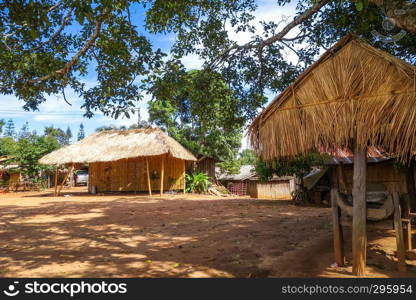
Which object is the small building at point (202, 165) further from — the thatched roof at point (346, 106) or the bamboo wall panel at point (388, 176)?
the thatched roof at point (346, 106)

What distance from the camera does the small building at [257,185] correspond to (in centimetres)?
2572

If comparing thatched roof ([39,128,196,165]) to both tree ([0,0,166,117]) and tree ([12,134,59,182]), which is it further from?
tree ([0,0,166,117])

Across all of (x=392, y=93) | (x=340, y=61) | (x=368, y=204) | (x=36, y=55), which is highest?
(x=36, y=55)

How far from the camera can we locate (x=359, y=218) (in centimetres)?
376

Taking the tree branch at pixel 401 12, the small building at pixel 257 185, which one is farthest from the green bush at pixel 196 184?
the tree branch at pixel 401 12

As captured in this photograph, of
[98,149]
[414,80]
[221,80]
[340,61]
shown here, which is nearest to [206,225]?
[221,80]

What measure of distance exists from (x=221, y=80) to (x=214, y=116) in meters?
0.97

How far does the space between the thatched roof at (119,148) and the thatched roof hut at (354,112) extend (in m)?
12.5

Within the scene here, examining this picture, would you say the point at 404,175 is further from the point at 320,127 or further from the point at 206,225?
the point at 320,127

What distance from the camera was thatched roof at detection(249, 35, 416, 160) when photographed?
11.3 feet

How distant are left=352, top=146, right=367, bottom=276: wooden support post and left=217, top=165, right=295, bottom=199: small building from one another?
2140cm

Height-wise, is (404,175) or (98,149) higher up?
(98,149)

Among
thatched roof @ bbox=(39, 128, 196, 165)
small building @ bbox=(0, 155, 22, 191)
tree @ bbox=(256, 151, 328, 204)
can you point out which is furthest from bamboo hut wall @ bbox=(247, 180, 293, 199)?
small building @ bbox=(0, 155, 22, 191)

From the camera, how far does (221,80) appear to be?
7.49 metres
